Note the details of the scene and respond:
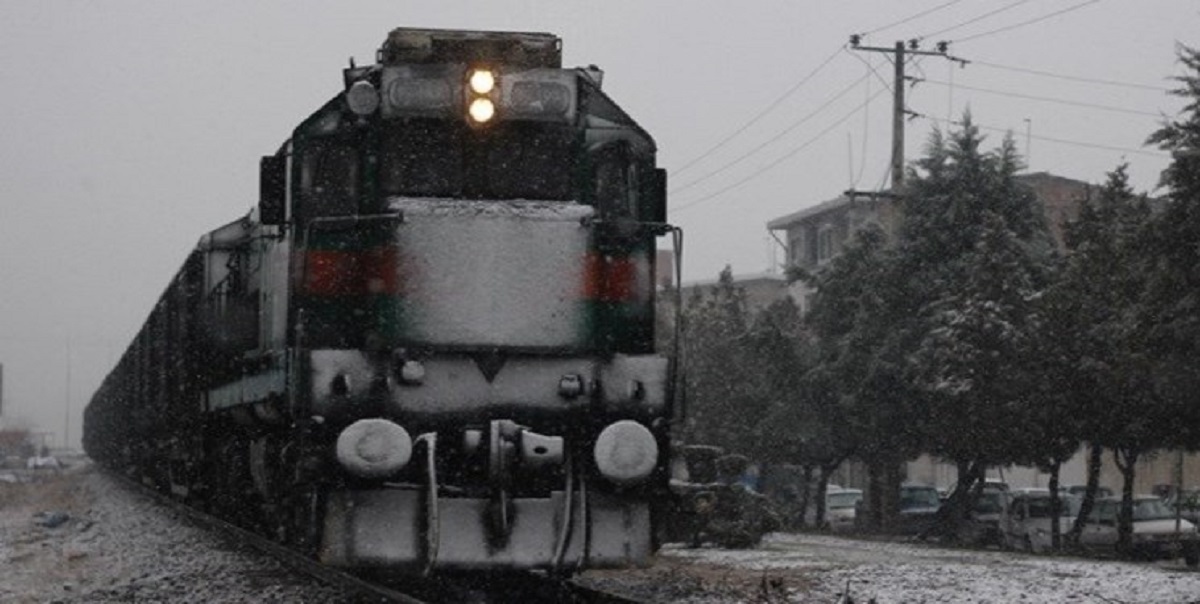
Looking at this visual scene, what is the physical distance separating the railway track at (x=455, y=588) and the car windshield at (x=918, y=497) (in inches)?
1165

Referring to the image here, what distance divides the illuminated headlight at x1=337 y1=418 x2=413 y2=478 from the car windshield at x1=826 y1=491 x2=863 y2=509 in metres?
37.1

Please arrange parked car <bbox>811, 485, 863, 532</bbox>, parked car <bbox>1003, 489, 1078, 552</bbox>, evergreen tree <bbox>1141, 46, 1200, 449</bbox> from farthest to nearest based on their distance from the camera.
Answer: parked car <bbox>811, 485, 863, 532</bbox> → parked car <bbox>1003, 489, 1078, 552</bbox> → evergreen tree <bbox>1141, 46, 1200, 449</bbox>

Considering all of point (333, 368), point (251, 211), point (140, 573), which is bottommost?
point (140, 573)

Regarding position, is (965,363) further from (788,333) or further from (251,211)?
(251,211)

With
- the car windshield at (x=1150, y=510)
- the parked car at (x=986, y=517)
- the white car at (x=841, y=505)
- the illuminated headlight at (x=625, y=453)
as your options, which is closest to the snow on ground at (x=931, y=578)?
the illuminated headlight at (x=625, y=453)

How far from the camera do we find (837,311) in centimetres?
3853

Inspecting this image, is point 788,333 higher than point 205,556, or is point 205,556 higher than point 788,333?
point 788,333

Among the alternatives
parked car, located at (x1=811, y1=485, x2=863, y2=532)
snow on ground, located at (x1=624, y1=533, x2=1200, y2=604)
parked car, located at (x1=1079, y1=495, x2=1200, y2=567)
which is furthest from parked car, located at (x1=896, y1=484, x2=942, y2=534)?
snow on ground, located at (x1=624, y1=533, x2=1200, y2=604)

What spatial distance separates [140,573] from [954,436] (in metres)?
21.5

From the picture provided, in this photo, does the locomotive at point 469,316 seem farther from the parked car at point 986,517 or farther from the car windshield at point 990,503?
the car windshield at point 990,503

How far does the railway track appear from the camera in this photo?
1198 centimetres

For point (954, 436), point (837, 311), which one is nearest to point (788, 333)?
point (837, 311)

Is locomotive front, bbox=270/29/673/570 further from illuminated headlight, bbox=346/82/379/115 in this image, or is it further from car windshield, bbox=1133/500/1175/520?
car windshield, bbox=1133/500/1175/520

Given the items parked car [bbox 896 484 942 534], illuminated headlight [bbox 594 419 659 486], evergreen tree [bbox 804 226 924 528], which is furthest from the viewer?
parked car [bbox 896 484 942 534]
